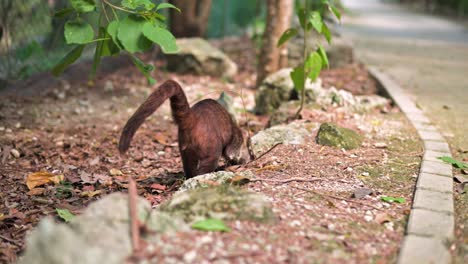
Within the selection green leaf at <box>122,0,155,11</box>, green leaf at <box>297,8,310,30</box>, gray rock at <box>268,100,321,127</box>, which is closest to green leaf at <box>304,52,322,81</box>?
green leaf at <box>297,8,310,30</box>

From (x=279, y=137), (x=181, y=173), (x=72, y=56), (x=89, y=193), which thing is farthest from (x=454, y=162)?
(x=72, y=56)

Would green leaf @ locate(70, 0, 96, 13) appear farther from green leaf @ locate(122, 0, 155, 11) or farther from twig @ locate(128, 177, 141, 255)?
→ twig @ locate(128, 177, 141, 255)

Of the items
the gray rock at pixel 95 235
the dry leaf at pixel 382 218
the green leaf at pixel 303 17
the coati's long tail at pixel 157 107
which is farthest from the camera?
the green leaf at pixel 303 17

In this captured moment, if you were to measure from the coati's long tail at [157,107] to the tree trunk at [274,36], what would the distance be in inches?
133

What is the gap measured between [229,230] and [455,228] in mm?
1190

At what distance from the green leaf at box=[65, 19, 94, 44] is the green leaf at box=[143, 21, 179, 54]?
1.12 ft

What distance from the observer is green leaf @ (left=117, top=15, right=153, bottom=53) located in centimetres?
276

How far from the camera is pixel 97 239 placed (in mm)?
1964

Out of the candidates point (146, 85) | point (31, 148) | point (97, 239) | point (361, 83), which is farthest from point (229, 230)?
point (361, 83)

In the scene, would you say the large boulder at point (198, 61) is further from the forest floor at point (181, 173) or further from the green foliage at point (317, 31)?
the green foliage at point (317, 31)

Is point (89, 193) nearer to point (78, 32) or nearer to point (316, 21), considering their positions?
point (78, 32)

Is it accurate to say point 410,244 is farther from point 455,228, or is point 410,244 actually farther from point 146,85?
point 146,85

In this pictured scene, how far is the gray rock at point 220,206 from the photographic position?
2.40 meters

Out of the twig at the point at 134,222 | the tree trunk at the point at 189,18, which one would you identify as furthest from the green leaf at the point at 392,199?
the tree trunk at the point at 189,18
